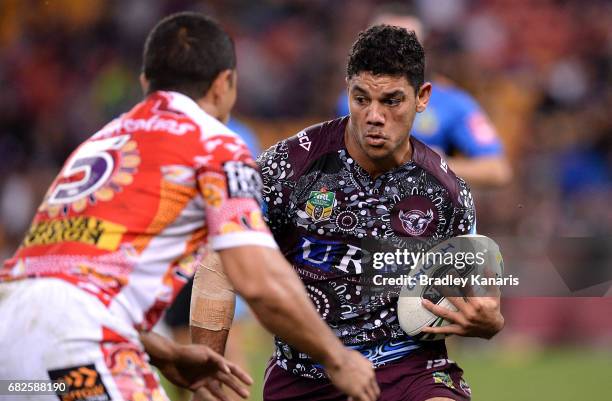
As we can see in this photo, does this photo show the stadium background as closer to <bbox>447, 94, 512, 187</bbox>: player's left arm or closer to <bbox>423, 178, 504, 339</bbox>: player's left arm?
<bbox>447, 94, 512, 187</bbox>: player's left arm

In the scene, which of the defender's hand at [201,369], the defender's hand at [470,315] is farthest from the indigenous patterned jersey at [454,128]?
the defender's hand at [201,369]

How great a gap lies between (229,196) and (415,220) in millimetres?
1401

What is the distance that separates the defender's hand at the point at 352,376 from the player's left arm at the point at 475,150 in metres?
3.56

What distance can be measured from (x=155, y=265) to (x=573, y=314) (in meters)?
10.3

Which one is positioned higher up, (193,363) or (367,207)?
(367,207)

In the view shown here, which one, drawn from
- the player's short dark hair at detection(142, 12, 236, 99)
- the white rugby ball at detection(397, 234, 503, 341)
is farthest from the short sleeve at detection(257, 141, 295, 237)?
the player's short dark hair at detection(142, 12, 236, 99)

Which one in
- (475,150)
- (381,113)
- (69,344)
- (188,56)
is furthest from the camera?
(475,150)

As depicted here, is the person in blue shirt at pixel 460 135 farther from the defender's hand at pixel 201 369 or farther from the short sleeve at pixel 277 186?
the defender's hand at pixel 201 369

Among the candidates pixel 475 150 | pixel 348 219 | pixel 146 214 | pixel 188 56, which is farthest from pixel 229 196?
pixel 475 150

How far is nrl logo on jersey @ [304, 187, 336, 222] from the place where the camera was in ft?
15.4

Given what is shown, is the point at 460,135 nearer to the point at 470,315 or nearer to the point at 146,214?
the point at 470,315

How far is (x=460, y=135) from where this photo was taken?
721cm

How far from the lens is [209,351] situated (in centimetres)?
414

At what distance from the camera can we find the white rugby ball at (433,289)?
4570 mm
